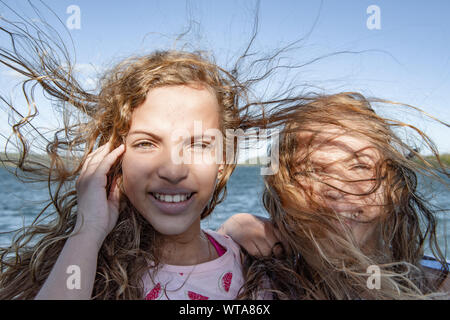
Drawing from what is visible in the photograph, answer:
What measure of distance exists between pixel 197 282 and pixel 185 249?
19cm

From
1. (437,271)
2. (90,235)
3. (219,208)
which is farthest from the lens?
(219,208)

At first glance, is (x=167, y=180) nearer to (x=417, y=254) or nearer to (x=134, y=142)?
(x=134, y=142)

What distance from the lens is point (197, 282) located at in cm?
189

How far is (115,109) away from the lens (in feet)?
6.71

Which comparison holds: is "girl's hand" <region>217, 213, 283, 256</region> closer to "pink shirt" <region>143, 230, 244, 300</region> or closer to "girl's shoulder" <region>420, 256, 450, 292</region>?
"pink shirt" <region>143, 230, 244, 300</region>

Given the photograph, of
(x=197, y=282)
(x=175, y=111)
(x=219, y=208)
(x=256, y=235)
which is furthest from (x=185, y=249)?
(x=219, y=208)

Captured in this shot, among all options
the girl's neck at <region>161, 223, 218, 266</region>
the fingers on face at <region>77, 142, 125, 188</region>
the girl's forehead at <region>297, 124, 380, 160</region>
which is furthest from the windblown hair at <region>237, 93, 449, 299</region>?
the fingers on face at <region>77, 142, 125, 188</region>

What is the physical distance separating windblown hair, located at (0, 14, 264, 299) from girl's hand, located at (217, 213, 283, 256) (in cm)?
22

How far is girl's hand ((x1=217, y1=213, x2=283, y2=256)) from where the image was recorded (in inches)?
87.4

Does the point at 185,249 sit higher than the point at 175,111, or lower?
lower

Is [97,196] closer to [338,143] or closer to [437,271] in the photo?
[338,143]

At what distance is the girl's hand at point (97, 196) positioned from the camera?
1716 mm

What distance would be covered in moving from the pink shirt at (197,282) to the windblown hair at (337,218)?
0.09 m
